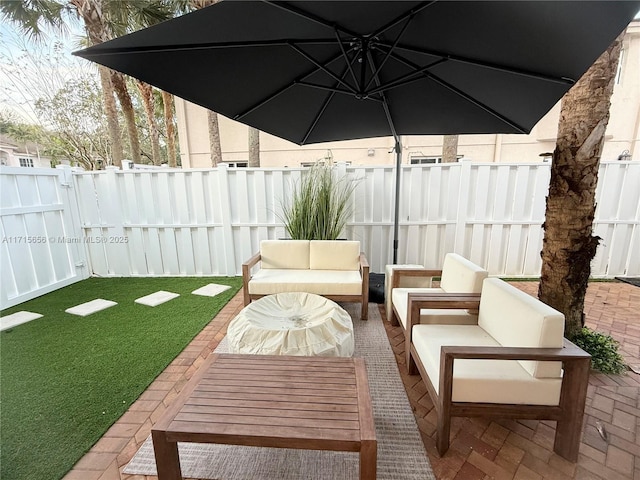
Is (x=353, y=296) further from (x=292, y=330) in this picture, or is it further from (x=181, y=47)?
(x=181, y=47)

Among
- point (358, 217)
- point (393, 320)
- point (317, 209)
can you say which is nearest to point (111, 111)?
point (317, 209)

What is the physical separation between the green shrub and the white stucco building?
6.39m

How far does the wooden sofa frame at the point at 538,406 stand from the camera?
1.43 m

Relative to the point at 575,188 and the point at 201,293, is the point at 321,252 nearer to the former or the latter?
the point at 201,293

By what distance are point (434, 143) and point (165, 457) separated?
351 inches

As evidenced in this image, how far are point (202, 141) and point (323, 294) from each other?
7.83m

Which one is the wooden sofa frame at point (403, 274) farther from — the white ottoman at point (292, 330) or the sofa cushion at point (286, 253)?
the sofa cushion at point (286, 253)

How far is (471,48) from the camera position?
1660mm

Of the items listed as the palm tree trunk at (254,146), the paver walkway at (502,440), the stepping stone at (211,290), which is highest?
the palm tree trunk at (254,146)

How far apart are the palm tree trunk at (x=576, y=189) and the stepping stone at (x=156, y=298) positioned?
A: 4096 mm

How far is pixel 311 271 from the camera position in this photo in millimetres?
3557

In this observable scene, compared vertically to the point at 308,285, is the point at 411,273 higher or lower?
higher

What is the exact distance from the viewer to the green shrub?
230 cm

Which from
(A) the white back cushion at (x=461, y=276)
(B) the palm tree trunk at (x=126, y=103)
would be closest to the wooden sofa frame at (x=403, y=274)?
(A) the white back cushion at (x=461, y=276)
